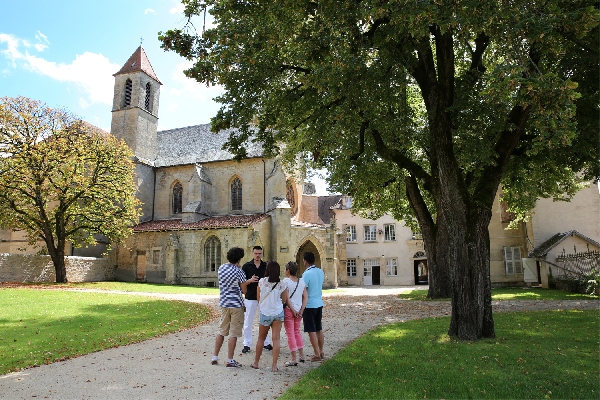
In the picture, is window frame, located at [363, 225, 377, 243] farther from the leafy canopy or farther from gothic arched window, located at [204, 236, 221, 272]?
the leafy canopy

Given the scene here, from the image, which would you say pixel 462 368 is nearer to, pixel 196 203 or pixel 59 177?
pixel 59 177

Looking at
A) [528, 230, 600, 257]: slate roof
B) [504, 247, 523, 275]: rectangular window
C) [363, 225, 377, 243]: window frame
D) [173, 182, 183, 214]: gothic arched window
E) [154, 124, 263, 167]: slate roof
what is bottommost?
[504, 247, 523, 275]: rectangular window

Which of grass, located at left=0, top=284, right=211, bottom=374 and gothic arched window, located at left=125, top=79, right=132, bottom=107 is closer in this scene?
grass, located at left=0, top=284, right=211, bottom=374

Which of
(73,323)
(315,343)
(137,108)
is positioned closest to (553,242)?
(315,343)

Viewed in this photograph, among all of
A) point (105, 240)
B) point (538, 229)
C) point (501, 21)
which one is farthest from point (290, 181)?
point (501, 21)

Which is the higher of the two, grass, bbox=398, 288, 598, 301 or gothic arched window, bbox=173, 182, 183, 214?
gothic arched window, bbox=173, 182, 183, 214

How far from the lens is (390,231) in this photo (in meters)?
40.5

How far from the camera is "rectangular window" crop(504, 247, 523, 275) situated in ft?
97.5

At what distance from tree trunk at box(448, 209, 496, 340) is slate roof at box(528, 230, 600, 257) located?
19.8m

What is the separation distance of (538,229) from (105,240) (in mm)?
32758

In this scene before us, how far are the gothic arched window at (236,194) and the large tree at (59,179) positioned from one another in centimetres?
912

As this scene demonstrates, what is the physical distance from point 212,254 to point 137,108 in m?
16.3

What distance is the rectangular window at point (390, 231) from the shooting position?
40.3 meters

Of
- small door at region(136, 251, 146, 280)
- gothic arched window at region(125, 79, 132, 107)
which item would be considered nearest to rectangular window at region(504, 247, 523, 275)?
small door at region(136, 251, 146, 280)
